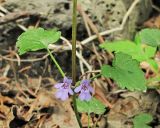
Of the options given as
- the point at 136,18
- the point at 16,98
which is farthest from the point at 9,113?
the point at 136,18

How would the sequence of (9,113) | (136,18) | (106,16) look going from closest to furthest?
(9,113), (106,16), (136,18)

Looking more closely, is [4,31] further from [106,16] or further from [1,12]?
[106,16]

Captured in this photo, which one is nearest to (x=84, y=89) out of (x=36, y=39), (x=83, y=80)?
(x=83, y=80)

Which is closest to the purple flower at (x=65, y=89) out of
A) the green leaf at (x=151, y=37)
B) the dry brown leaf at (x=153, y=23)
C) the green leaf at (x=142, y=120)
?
the green leaf at (x=142, y=120)

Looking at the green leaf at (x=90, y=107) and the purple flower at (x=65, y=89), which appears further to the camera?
the green leaf at (x=90, y=107)

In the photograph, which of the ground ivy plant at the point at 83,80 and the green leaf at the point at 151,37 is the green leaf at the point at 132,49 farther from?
the ground ivy plant at the point at 83,80

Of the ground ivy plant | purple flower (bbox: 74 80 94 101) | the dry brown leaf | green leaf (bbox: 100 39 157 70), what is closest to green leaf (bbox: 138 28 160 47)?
green leaf (bbox: 100 39 157 70)

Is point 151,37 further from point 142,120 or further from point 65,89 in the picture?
point 65,89
